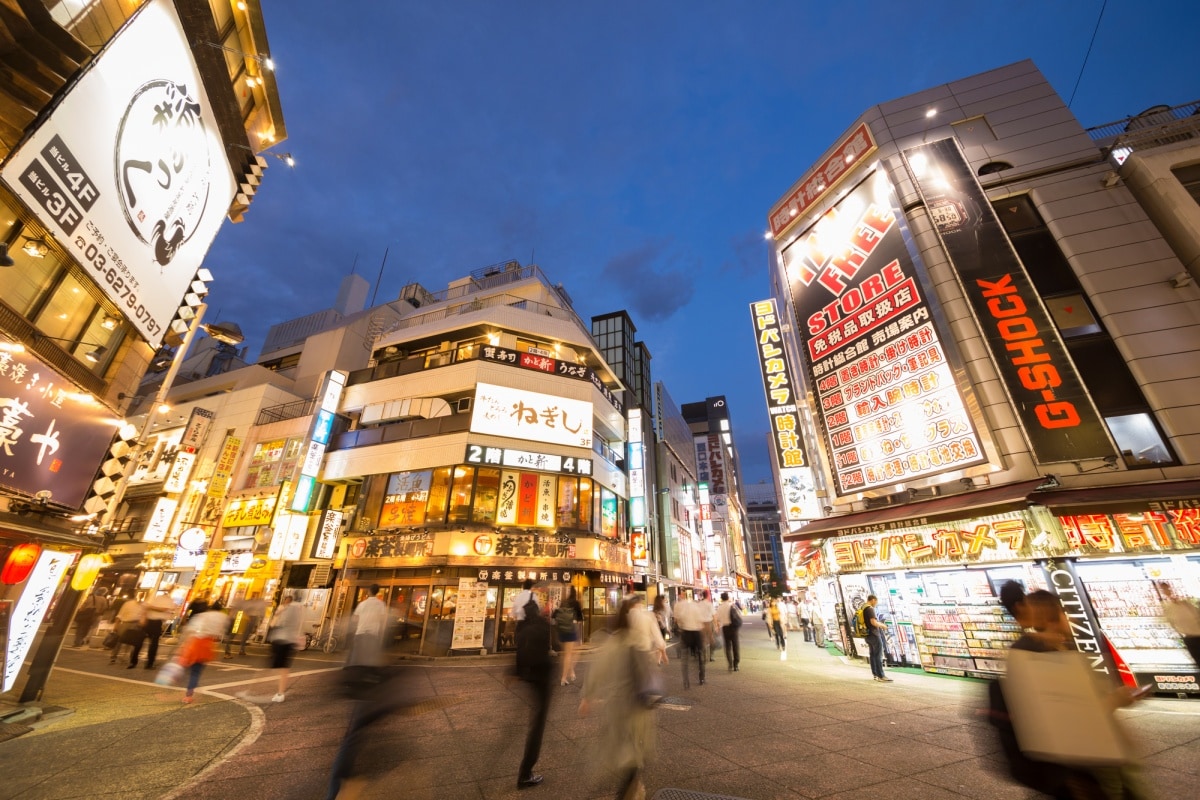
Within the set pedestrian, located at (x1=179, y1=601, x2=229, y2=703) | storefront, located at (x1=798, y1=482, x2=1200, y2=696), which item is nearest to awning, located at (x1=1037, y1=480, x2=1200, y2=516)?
storefront, located at (x1=798, y1=482, x2=1200, y2=696)

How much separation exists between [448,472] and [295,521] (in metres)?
6.59

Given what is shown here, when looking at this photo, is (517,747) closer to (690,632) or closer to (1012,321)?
(690,632)

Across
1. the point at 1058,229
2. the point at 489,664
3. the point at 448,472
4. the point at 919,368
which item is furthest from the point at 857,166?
the point at 489,664

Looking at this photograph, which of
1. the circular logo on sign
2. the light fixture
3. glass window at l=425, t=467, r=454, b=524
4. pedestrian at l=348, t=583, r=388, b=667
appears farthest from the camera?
glass window at l=425, t=467, r=454, b=524

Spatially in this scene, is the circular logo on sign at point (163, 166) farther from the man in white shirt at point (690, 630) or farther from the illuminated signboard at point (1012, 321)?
the illuminated signboard at point (1012, 321)

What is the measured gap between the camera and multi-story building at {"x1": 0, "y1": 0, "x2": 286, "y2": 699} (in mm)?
6641

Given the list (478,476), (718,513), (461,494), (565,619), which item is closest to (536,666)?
(565,619)

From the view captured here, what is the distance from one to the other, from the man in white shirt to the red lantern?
11887 millimetres

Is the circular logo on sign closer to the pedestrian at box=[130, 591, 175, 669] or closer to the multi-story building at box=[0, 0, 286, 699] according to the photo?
the multi-story building at box=[0, 0, 286, 699]

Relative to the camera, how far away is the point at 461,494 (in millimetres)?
19000

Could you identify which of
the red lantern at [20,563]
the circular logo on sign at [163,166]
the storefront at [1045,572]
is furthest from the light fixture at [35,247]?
the storefront at [1045,572]

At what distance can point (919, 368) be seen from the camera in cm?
1202

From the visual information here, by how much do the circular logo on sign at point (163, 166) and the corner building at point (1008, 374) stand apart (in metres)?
17.6

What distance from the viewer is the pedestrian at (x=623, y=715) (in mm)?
3662
